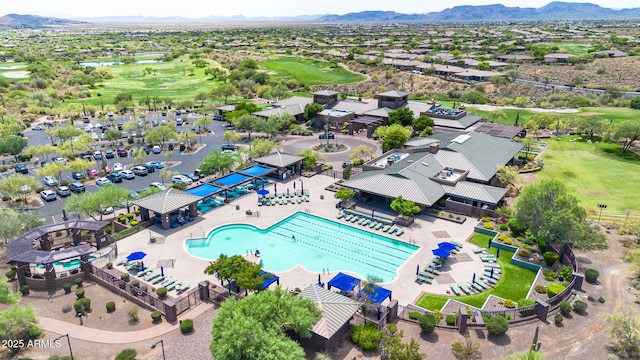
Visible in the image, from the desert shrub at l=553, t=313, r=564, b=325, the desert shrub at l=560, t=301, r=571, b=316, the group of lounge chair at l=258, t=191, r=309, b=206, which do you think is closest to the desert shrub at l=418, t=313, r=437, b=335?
the desert shrub at l=553, t=313, r=564, b=325

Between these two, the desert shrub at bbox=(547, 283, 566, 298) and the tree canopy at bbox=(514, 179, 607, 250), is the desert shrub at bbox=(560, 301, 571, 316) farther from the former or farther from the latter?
the tree canopy at bbox=(514, 179, 607, 250)

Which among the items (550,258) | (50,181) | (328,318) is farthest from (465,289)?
(50,181)

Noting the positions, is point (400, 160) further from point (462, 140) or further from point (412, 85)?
point (412, 85)

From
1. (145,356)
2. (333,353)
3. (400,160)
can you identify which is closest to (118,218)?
(145,356)

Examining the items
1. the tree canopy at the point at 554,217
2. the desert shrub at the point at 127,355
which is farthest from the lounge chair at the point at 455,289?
the desert shrub at the point at 127,355

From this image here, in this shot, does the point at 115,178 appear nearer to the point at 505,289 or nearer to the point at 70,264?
the point at 70,264

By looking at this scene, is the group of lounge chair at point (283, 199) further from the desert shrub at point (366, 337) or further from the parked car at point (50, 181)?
the parked car at point (50, 181)
